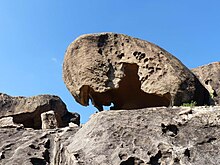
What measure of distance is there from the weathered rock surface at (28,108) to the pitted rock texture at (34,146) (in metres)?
10.7

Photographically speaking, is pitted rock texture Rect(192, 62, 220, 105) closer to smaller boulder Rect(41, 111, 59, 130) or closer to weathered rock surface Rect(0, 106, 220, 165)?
smaller boulder Rect(41, 111, 59, 130)

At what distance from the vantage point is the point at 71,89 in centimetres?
1156

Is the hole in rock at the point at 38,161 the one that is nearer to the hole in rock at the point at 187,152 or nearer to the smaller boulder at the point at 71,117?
the hole in rock at the point at 187,152

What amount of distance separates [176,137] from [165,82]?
4465 mm

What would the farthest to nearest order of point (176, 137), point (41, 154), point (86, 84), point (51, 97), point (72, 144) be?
point (51, 97) < point (86, 84) < point (41, 154) < point (72, 144) < point (176, 137)

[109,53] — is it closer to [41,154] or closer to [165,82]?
[165,82]

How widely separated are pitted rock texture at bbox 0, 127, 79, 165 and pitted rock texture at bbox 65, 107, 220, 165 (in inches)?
27.2

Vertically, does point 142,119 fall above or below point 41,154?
above

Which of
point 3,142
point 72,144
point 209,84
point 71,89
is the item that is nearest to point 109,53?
point 71,89

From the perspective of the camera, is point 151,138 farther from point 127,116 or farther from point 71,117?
point 71,117

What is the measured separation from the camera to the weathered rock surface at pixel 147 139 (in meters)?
5.49

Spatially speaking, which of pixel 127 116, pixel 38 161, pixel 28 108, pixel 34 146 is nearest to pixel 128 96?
pixel 34 146

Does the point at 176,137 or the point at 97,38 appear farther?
the point at 97,38

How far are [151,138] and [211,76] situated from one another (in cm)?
725
